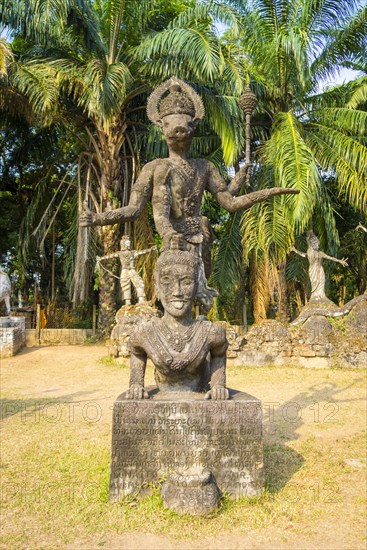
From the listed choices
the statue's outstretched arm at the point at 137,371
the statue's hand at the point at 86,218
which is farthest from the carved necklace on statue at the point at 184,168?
the statue's outstretched arm at the point at 137,371

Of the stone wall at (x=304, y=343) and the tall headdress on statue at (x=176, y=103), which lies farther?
the stone wall at (x=304, y=343)

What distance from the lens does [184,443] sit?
127 inches

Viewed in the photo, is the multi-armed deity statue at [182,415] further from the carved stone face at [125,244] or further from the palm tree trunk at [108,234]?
the palm tree trunk at [108,234]

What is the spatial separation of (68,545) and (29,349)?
9226 mm

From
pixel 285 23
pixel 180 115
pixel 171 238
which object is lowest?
pixel 171 238

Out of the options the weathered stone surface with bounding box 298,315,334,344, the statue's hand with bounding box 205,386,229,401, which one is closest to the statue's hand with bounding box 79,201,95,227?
the statue's hand with bounding box 205,386,229,401

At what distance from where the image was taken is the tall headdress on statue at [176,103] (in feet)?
13.2

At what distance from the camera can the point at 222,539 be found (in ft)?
9.03

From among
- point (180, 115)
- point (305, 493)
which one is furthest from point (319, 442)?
point (180, 115)

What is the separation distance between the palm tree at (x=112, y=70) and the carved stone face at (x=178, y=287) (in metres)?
6.84

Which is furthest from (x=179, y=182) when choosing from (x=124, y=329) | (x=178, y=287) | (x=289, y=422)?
(x=124, y=329)

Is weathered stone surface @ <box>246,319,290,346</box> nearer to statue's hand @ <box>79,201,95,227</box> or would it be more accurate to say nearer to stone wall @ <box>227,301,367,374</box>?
Answer: stone wall @ <box>227,301,367,374</box>

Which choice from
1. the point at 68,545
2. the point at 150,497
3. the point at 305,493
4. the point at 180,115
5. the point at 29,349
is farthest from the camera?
the point at 29,349

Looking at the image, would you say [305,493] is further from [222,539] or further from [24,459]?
[24,459]
